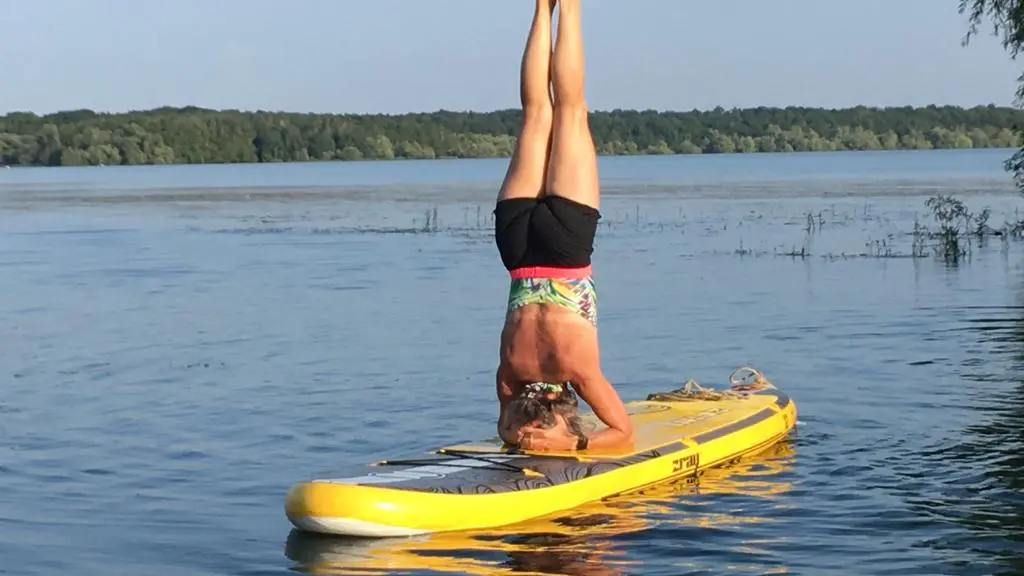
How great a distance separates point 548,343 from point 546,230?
2.56 ft

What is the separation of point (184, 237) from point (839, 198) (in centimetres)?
2274

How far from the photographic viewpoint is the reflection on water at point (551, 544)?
1017cm

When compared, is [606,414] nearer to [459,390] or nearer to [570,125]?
[570,125]

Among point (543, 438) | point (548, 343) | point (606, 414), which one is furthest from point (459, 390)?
point (548, 343)

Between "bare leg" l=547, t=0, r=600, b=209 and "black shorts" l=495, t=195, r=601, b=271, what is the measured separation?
0.09 m

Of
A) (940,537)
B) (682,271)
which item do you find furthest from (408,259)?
(940,537)

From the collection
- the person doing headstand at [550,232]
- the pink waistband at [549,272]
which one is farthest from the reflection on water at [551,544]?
the pink waistband at [549,272]

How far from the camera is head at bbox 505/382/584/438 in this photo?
11633 millimetres

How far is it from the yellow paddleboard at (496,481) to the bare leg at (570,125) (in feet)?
6.03

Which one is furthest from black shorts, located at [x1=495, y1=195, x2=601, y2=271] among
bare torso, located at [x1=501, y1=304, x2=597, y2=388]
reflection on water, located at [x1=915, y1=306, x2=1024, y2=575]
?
reflection on water, located at [x1=915, y1=306, x2=1024, y2=575]

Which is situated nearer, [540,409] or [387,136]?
[540,409]

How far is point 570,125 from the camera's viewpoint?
11336 millimetres

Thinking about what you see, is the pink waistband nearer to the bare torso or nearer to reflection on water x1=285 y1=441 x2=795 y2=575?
the bare torso

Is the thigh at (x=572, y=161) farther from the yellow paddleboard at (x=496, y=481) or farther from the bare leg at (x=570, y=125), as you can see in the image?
the yellow paddleboard at (x=496, y=481)
